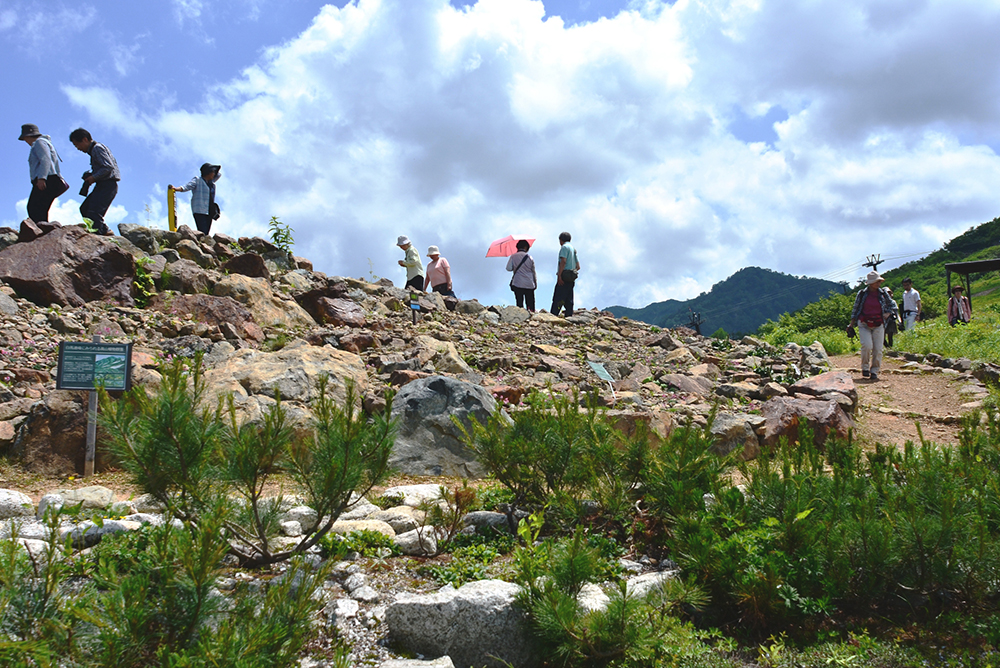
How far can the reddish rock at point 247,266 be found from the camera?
12.8 m

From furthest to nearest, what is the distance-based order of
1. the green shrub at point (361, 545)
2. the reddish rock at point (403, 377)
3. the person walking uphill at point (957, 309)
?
1. the person walking uphill at point (957, 309)
2. the reddish rock at point (403, 377)
3. the green shrub at point (361, 545)

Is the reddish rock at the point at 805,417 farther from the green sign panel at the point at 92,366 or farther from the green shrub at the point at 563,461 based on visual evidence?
the green sign panel at the point at 92,366

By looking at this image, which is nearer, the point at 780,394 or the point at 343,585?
the point at 343,585

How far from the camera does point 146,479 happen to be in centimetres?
327

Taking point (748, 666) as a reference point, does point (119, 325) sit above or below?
above

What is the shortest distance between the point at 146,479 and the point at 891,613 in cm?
420

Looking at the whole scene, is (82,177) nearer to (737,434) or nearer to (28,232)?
(28,232)

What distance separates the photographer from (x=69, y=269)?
1020 cm

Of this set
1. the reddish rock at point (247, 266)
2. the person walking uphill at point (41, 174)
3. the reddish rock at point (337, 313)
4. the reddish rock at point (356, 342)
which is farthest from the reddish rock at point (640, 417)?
the person walking uphill at point (41, 174)

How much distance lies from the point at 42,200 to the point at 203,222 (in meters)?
3.29

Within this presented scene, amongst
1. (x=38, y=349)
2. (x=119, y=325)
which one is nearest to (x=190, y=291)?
(x=119, y=325)

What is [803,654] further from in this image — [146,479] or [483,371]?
[483,371]

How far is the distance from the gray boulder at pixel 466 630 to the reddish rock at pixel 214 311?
7693mm

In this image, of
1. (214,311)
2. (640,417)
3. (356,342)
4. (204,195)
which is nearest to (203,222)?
(204,195)
